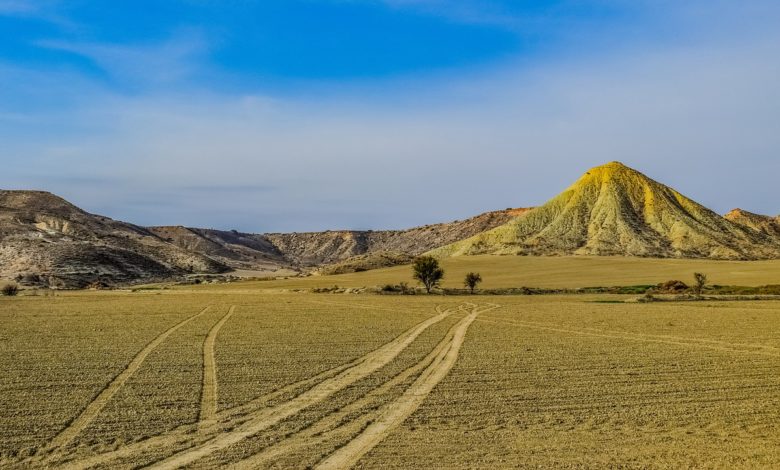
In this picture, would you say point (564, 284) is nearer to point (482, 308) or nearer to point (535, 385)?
point (482, 308)

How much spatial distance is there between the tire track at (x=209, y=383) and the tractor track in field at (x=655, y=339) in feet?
44.0

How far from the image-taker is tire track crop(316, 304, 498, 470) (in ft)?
33.4

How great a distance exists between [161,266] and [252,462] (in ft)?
327

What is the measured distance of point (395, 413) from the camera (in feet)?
42.8

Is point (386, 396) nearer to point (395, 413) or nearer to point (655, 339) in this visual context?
point (395, 413)

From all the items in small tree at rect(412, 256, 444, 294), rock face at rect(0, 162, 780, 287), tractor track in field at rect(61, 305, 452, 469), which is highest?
rock face at rect(0, 162, 780, 287)

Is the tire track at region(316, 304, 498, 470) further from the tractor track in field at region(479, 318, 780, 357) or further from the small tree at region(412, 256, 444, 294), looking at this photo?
the small tree at region(412, 256, 444, 294)

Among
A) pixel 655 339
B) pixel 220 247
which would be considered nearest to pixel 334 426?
pixel 655 339

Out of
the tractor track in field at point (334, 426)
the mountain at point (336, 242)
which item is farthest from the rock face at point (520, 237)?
the tractor track in field at point (334, 426)

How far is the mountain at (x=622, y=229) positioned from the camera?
103 meters

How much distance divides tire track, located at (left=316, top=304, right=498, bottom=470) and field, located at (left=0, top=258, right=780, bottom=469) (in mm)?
47

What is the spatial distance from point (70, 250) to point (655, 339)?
83548 mm

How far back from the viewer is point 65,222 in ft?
360

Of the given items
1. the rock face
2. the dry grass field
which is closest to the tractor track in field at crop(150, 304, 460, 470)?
the dry grass field
